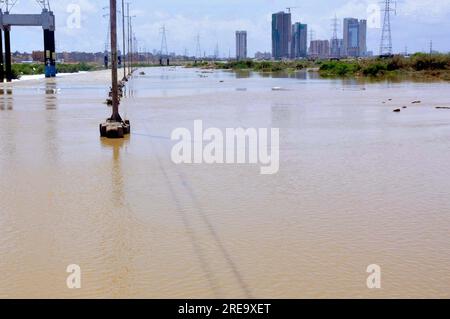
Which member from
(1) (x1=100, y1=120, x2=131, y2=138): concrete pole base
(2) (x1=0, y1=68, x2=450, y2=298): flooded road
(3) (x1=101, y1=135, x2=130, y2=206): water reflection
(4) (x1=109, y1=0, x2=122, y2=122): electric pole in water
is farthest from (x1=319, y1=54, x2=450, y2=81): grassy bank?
(3) (x1=101, y1=135, x2=130, y2=206): water reflection

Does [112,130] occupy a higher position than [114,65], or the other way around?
[114,65]

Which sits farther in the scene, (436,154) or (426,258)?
(436,154)

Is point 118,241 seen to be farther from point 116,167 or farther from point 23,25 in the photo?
point 23,25

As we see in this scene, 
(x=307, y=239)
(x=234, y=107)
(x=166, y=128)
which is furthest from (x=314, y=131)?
(x=307, y=239)

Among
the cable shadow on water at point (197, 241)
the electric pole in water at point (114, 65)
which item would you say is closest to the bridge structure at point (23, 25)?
the electric pole in water at point (114, 65)

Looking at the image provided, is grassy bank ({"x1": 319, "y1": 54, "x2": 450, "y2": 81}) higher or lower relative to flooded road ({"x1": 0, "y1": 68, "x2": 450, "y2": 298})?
higher

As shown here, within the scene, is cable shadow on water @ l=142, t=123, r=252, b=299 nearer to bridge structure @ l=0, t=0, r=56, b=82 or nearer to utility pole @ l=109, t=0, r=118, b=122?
utility pole @ l=109, t=0, r=118, b=122

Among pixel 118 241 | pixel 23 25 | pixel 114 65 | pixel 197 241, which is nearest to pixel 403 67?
pixel 23 25

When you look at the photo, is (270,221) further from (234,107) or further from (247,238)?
(234,107)
